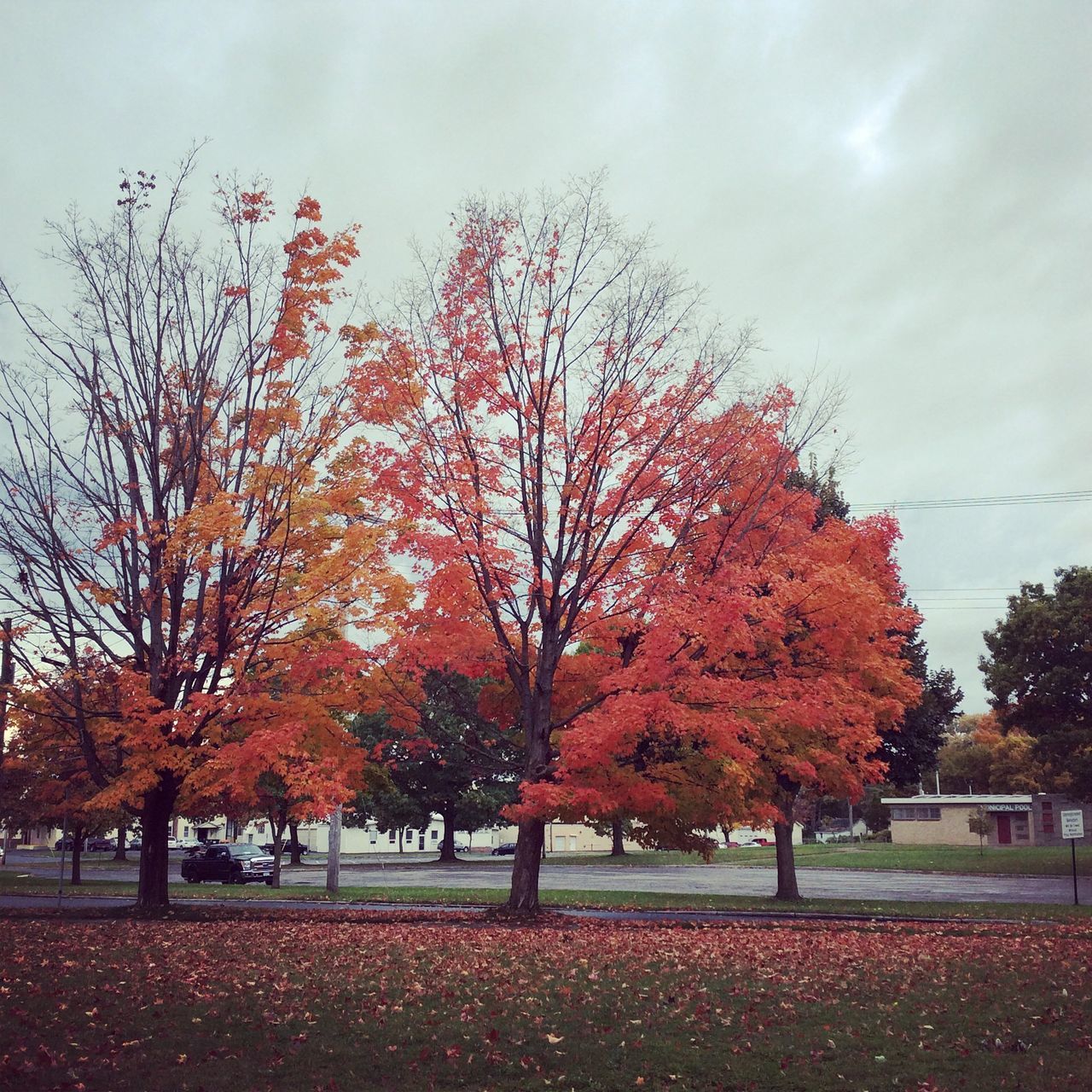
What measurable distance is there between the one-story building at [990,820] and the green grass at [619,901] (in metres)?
45.9

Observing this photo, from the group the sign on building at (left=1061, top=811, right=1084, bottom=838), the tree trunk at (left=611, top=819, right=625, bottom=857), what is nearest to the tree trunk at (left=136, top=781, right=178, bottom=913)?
the sign on building at (left=1061, top=811, right=1084, bottom=838)

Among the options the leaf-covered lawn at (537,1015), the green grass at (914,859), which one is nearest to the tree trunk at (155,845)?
the leaf-covered lawn at (537,1015)

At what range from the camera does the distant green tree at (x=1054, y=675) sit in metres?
41.9

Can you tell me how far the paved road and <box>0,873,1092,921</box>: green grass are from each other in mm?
2496

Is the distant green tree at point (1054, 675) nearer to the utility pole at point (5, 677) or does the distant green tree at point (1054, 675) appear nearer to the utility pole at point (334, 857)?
the utility pole at point (334, 857)

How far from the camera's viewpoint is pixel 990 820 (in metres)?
69.0

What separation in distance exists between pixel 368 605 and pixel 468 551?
2.27 metres

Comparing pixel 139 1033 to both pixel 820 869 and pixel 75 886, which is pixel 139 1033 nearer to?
pixel 75 886

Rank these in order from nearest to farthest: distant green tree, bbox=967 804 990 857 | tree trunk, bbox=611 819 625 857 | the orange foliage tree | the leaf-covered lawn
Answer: the leaf-covered lawn < the orange foliage tree < tree trunk, bbox=611 819 625 857 < distant green tree, bbox=967 804 990 857

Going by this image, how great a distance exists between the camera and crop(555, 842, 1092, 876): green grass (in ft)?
141

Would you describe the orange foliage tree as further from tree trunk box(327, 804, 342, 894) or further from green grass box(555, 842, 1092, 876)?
green grass box(555, 842, 1092, 876)

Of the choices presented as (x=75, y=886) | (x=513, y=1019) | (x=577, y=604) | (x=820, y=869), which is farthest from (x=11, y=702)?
(x=820, y=869)

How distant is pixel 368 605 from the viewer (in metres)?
19.6

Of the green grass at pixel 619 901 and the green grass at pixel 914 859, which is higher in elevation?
the green grass at pixel 619 901
